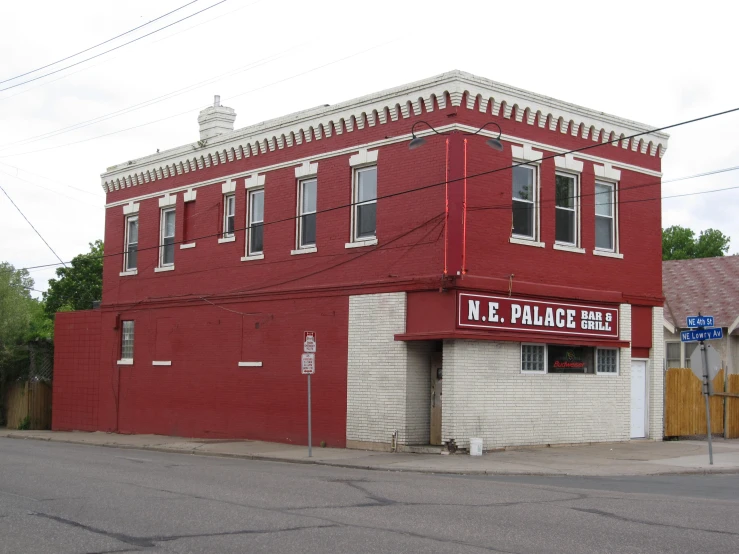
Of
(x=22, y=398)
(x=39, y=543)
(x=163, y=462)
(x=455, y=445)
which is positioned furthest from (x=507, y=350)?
(x=22, y=398)

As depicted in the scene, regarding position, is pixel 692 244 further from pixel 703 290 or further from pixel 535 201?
pixel 535 201

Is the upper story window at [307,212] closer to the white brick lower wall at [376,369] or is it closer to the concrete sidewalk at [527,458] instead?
the white brick lower wall at [376,369]

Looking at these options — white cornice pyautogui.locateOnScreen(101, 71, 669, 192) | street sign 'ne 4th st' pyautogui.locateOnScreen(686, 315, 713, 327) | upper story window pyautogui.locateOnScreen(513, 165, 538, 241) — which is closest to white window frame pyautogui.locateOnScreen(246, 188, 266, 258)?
white cornice pyautogui.locateOnScreen(101, 71, 669, 192)

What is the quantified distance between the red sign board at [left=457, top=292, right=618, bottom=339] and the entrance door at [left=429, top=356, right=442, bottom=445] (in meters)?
1.75

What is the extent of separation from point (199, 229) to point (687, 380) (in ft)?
47.2

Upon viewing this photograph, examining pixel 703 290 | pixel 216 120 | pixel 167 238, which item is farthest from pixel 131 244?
pixel 703 290

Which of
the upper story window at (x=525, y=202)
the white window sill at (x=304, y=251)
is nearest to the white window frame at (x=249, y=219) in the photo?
the white window sill at (x=304, y=251)

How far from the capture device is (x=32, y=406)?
3438cm

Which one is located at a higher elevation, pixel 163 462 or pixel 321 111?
pixel 321 111

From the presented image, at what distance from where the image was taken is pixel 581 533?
9898mm

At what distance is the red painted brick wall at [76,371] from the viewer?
103 feet

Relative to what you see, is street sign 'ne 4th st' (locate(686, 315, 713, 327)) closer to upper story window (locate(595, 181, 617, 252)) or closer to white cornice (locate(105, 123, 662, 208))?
upper story window (locate(595, 181, 617, 252))

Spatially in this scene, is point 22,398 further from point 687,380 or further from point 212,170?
point 687,380

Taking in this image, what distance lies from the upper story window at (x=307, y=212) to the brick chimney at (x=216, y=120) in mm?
5333
